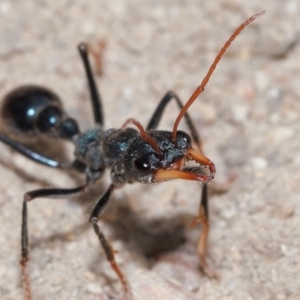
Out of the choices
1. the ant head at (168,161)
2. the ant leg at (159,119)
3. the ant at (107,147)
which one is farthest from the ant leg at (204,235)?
the ant leg at (159,119)

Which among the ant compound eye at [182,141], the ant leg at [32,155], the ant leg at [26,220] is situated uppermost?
the ant compound eye at [182,141]

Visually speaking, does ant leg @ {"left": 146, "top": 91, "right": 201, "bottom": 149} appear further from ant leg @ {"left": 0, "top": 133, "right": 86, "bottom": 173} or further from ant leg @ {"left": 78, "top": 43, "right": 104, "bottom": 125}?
ant leg @ {"left": 0, "top": 133, "right": 86, "bottom": 173}

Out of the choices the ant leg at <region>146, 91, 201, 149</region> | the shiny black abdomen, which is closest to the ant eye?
the ant leg at <region>146, 91, 201, 149</region>

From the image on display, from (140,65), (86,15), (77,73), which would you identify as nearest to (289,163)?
(140,65)

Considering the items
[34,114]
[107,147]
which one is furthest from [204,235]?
[34,114]

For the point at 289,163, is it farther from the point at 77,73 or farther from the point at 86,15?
the point at 86,15

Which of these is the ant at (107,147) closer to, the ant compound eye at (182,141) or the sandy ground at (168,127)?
the ant compound eye at (182,141)

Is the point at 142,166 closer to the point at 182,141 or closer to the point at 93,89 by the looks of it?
the point at 182,141

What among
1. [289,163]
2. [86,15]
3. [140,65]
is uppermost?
[86,15]
